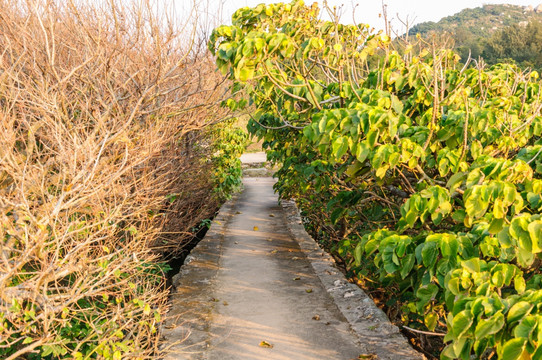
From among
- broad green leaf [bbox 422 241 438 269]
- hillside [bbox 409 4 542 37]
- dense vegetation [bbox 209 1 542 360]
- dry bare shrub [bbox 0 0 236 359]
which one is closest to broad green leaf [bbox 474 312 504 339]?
dense vegetation [bbox 209 1 542 360]

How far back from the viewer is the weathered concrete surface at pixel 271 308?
4.24 metres

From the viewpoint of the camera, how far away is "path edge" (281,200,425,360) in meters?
4.04

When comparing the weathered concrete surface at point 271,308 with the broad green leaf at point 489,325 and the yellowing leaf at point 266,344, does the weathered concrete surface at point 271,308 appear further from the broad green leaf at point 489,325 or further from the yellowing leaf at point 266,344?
the broad green leaf at point 489,325

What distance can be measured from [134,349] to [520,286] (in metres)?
3.03

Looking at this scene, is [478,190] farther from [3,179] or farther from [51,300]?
[3,179]

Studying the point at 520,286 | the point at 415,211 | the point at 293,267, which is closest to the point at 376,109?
the point at 415,211

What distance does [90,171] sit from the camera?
4293 millimetres

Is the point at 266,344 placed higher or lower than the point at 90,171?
lower

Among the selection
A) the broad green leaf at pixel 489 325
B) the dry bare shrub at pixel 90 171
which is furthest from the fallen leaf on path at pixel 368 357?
the broad green leaf at pixel 489 325

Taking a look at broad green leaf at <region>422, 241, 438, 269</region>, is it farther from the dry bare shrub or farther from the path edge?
the dry bare shrub

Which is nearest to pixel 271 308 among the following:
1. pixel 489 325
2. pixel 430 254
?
pixel 430 254

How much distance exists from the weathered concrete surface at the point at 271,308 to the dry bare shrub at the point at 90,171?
442 millimetres

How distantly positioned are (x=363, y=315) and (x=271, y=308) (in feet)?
3.40

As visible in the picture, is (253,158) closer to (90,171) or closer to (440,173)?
(90,171)
